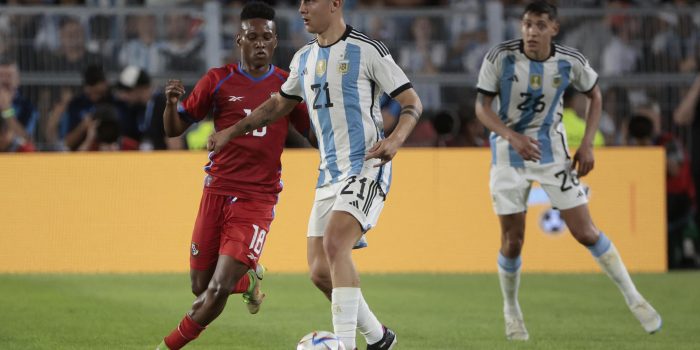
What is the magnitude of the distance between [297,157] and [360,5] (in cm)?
400

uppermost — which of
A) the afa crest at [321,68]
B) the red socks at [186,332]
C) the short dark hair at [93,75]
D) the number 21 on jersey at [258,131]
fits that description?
the afa crest at [321,68]

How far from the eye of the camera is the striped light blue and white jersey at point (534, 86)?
923 cm

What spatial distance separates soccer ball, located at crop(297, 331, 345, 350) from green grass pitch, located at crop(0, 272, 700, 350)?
1.71m

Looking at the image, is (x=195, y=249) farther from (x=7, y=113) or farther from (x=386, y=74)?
(x=7, y=113)

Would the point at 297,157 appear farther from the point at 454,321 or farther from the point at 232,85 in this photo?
the point at 232,85

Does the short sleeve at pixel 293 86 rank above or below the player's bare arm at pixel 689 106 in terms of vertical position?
above

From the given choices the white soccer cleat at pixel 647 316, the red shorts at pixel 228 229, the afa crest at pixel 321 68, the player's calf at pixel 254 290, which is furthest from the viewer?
the white soccer cleat at pixel 647 316

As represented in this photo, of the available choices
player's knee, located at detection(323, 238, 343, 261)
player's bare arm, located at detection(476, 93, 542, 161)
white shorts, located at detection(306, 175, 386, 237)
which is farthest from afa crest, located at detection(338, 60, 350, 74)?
player's bare arm, located at detection(476, 93, 542, 161)

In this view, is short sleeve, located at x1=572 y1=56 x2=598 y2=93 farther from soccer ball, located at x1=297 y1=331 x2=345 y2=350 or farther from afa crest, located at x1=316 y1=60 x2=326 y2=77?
soccer ball, located at x1=297 y1=331 x2=345 y2=350

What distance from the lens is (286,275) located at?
14305 millimetres

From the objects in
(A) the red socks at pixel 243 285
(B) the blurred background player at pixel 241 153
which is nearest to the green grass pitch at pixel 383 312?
(A) the red socks at pixel 243 285

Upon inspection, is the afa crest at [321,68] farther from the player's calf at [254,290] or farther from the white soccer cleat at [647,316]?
the white soccer cleat at [647,316]

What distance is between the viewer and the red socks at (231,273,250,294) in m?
8.24

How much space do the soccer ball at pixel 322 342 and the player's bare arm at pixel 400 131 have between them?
1014 mm
